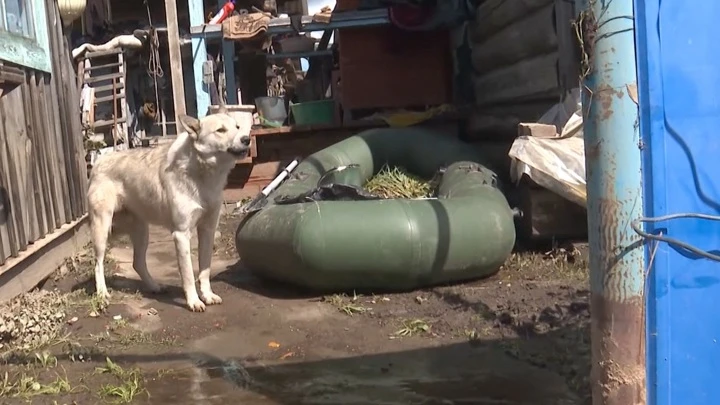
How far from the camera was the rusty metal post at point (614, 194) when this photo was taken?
1.94 meters

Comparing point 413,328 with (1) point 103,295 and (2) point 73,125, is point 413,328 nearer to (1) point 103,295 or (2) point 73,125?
(1) point 103,295

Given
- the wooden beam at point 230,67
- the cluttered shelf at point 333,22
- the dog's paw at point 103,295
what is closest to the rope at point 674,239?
the dog's paw at point 103,295

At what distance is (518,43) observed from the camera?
283 inches

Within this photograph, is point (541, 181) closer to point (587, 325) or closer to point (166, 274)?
point (587, 325)

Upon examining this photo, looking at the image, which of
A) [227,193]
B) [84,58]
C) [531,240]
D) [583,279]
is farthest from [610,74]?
[84,58]

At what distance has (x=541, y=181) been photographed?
18.3 feet

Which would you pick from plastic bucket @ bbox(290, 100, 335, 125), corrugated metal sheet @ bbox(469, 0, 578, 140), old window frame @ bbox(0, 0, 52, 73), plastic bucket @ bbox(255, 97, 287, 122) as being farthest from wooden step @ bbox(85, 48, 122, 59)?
corrugated metal sheet @ bbox(469, 0, 578, 140)

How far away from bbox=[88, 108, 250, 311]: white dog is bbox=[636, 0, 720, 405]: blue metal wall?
3390 millimetres

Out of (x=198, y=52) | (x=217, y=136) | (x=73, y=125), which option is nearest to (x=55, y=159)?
(x=73, y=125)

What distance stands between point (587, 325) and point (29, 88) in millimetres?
4755

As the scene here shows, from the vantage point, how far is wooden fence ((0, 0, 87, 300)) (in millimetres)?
5281

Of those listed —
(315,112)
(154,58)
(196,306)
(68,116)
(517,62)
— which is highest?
(154,58)

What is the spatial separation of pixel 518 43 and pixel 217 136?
3497 millimetres

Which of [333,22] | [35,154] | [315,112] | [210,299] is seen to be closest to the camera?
[210,299]
